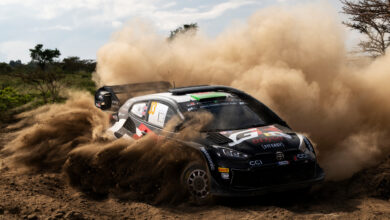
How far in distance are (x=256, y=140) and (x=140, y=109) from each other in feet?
7.01

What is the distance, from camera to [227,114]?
5.91m

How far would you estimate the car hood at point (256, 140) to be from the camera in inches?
198

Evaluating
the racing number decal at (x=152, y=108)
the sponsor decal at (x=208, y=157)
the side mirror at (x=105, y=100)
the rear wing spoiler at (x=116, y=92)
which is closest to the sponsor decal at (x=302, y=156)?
the sponsor decal at (x=208, y=157)

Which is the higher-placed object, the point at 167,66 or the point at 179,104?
the point at 167,66

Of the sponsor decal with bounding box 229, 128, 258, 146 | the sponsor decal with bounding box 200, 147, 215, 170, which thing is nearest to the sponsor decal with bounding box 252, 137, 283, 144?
the sponsor decal with bounding box 229, 128, 258, 146

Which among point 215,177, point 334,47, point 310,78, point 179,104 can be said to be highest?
point 334,47

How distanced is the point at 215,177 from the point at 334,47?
25.1ft

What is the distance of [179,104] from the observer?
231 inches

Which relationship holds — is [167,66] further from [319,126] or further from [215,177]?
[215,177]

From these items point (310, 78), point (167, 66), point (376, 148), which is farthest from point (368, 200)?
point (167, 66)

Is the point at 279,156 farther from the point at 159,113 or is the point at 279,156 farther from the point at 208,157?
the point at 159,113

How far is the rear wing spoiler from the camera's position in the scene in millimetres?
7516

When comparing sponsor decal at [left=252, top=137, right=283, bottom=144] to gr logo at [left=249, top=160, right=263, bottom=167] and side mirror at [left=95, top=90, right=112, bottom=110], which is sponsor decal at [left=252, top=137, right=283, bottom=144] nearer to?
gr logo at [left=249, top=160, right=263, bottom=167]

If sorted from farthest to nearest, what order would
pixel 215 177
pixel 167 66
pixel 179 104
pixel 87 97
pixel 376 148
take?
pixel 167 66
pixel 87 97
pixel 376 148
pixel 179 104
pixel 215 177
